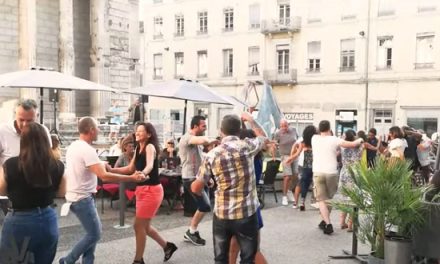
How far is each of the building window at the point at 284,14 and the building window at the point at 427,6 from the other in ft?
28.6

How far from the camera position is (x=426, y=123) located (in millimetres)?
28516

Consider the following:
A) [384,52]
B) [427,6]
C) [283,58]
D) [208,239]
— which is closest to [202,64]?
[283,58]

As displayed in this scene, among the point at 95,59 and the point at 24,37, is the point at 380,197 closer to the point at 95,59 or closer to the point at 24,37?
the point at 24,37

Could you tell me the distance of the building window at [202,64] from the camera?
37969 mm

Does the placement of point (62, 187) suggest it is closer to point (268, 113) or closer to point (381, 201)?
point (381, 201)

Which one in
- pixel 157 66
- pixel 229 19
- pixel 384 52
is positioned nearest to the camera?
pixel 384 52

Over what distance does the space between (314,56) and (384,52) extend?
470 centimetres

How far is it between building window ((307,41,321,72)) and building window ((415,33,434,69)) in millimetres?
6337

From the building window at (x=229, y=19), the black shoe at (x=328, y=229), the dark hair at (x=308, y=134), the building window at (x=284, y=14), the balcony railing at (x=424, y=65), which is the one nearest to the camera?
the black shoe at (x=328, y=229)

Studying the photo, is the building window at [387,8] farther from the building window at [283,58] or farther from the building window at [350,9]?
the building window at [283,58]

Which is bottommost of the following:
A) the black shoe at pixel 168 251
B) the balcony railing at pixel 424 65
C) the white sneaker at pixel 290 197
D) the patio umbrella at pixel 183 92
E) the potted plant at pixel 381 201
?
the white sneaker at pixel 290 197

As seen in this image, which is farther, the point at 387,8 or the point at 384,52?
the point at 384,52

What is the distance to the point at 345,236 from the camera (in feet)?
25.0

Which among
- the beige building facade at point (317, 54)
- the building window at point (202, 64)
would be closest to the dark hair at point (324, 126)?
the beige building facade at point (317, 54)
